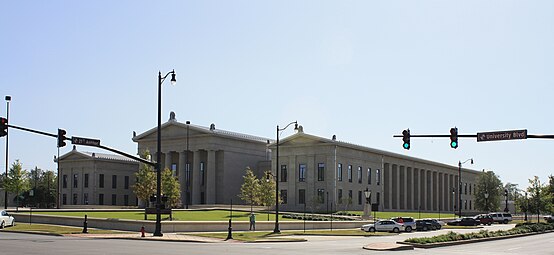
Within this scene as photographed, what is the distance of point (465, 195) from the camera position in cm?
15112

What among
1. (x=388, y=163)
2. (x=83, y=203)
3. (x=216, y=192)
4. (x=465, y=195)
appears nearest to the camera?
(x=216, y=192)

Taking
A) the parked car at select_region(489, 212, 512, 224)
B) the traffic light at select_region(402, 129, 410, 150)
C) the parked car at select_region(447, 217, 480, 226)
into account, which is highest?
the traffic light at select_region(402, 129, 410, 150)

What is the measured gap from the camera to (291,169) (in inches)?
4112

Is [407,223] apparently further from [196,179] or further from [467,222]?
[196,179]

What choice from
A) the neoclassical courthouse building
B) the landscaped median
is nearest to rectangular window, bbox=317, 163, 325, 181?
the neoclassical courthouse building

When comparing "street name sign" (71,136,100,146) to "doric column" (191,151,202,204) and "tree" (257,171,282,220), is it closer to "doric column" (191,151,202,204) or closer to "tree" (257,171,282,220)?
"tree" (257,171,282,220)

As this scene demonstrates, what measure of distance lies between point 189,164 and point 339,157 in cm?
2792

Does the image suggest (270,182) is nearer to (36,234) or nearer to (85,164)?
(36,234)

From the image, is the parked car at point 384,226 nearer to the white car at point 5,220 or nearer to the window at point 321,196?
the white car at point 5,220

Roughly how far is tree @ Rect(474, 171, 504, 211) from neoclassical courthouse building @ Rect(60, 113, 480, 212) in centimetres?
1131

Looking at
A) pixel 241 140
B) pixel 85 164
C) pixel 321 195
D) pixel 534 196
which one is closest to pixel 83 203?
pixel 85 164

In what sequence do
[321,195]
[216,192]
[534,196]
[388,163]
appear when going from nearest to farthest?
1. [534,196]
2. [321,195]
3. [216,192]
4. [388,163]

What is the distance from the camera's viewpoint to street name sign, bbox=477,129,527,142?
31078 millimetres

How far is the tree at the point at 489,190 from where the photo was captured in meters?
124
